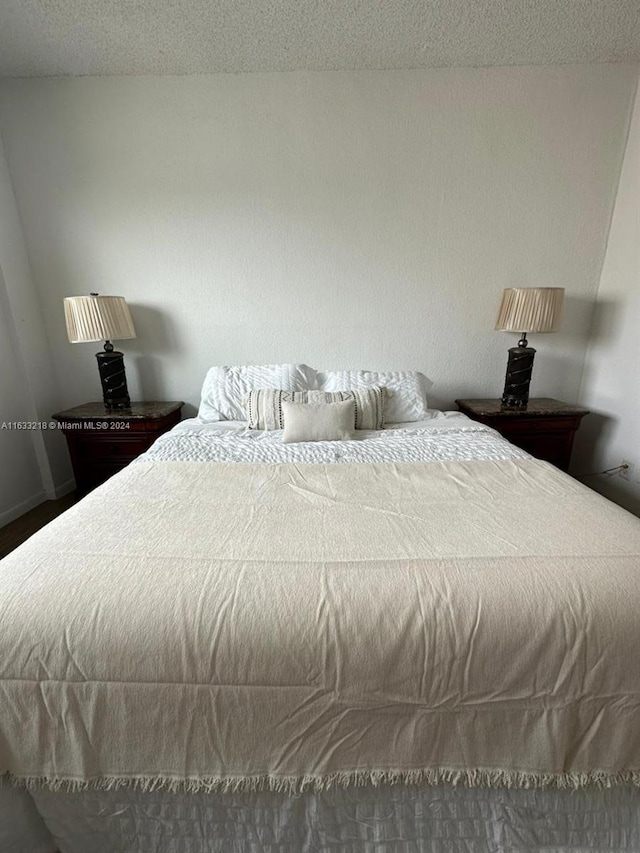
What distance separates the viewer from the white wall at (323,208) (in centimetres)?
201

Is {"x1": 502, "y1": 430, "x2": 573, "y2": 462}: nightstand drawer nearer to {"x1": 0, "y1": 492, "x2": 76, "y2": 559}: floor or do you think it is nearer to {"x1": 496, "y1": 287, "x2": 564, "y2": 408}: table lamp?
{"x1": 496, "y1": 287, "x2": 564, "y2": 408}: table lamp

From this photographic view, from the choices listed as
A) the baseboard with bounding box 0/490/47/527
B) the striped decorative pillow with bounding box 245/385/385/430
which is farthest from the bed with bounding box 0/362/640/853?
the baseboard with bounding box 0/490/47/527

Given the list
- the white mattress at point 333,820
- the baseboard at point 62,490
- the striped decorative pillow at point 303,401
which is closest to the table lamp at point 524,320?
the striped decorative pillow at point 303,401

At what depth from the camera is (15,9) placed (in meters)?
1.58

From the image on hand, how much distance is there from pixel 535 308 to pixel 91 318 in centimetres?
251

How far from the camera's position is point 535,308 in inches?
78.6

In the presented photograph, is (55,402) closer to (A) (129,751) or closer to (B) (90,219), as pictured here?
(B) (90,219)

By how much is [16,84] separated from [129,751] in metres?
3.20

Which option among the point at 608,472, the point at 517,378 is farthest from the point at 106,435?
the point at 608,472

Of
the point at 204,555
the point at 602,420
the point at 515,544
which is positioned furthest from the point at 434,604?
the point at 602,420

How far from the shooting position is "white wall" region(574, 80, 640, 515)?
201 centimetres

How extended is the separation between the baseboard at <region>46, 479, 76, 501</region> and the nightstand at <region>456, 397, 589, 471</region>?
2.81m

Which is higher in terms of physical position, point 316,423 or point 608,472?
point 316,423

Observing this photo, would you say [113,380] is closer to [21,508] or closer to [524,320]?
[21,508]
